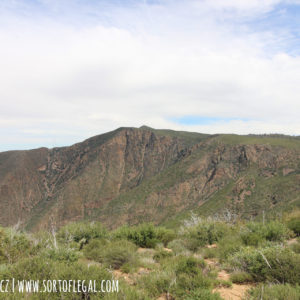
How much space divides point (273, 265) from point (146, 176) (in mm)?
119720

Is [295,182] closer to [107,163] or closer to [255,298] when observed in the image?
[255,298]

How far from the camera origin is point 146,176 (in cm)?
12512

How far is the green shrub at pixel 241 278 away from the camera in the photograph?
6086mm

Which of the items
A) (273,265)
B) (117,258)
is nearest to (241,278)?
(273,265)

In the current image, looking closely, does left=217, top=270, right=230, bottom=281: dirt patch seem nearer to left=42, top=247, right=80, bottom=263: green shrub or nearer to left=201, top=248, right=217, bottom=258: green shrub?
left=201, top=248, right=217, bottom=258: green shrub

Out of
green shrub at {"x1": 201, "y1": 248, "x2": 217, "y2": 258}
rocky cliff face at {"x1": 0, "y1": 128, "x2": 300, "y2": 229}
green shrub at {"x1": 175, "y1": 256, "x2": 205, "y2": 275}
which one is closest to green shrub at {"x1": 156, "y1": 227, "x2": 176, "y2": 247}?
green shrub at {"x1": 201, "y1": 248, "x2": 217, "y2": 258}

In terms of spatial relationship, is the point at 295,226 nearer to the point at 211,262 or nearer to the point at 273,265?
the point at 211,262

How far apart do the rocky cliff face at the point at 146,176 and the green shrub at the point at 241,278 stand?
25628mm

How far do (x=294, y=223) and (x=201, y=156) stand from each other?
8250cm

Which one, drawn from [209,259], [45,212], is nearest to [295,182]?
[209,259]

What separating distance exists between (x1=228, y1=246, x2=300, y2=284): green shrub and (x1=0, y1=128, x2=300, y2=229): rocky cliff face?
2549cm

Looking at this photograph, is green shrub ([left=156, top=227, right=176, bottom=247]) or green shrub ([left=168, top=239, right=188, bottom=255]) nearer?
green shrub ([left=168, top=239, right=188, bottom=255])

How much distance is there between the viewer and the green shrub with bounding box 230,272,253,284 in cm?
609

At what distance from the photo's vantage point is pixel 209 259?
8812mm
